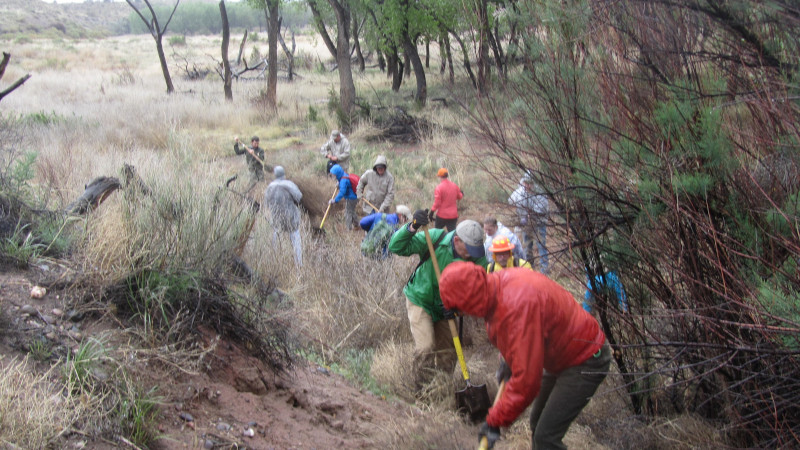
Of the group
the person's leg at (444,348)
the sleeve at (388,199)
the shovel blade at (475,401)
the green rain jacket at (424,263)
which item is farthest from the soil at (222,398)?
the sleeve at (388,199)

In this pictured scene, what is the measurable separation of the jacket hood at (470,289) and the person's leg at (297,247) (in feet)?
17.4

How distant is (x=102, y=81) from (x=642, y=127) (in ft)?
97.7

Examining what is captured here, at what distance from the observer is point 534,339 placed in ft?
10.3

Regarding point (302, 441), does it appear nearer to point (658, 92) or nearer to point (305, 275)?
point (658, 92)

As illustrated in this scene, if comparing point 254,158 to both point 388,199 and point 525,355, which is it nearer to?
point 388,199

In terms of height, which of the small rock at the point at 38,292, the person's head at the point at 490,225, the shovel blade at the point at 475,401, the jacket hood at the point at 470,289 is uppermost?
the jacket hood at the point at 470,289

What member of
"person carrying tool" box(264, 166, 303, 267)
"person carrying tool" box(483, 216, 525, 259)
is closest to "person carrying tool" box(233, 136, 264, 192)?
"person carrying tool" box(264, 166, 303, 267)

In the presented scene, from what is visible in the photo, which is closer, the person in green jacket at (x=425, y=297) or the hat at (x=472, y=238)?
the hat at (x=472, y=238)

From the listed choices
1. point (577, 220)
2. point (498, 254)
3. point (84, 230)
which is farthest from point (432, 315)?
point (84, 230)

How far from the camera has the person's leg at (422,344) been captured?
540 cm

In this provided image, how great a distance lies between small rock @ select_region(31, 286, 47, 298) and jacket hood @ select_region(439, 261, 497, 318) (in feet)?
8.41

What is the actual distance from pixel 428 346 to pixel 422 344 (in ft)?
0.18

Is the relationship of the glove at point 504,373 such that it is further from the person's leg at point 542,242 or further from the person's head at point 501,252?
the person's head at point 501,252

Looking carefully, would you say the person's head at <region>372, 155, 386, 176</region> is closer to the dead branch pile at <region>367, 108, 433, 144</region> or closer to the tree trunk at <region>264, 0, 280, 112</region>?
the dead branch pile at <region>367, 108, 433, 144</region>
